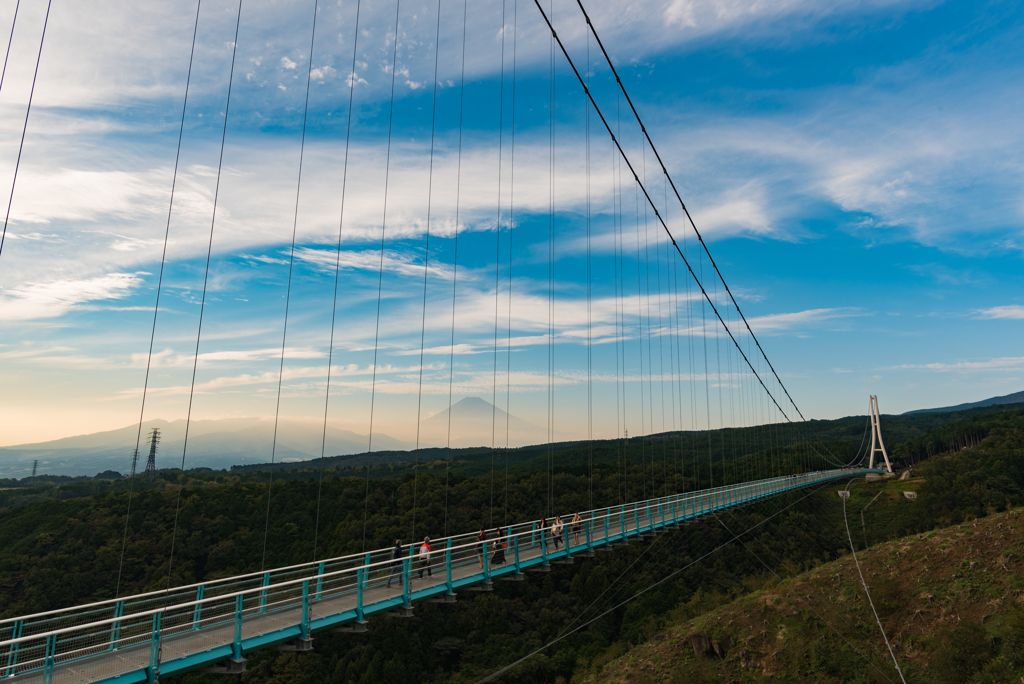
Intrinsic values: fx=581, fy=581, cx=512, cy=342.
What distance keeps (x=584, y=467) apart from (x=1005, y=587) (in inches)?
1751

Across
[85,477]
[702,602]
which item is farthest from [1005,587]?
[85,477]

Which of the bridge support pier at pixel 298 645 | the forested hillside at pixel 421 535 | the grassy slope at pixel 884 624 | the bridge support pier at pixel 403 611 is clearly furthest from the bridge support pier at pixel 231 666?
the grassy slope at pixel 884 624

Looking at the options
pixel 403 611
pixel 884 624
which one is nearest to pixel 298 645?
pixel 403 611

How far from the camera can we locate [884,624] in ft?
82.5

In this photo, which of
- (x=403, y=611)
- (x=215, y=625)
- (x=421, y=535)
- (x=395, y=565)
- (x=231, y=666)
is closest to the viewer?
(x=231, y=666)

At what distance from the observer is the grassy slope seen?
68.3 feet

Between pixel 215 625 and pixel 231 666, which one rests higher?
pixel 215 625

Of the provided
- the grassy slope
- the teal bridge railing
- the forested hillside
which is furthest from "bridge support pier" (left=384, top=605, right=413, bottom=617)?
the grassy slope

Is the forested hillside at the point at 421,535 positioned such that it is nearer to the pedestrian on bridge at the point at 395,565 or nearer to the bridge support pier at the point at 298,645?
the pedestrian on bridge at the point at 395,565

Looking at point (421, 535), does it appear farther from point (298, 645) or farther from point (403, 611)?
point (298, 645)

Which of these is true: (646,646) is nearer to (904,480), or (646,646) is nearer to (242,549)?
(242,549)

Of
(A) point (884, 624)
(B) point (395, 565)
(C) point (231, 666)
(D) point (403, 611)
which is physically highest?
(B) point (395, 565)

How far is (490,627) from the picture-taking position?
44719 millimetres

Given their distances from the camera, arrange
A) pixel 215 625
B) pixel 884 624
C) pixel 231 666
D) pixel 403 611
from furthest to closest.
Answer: pixel 884 624, pixel 403 611, pixel 215 625, pixel 231 666
